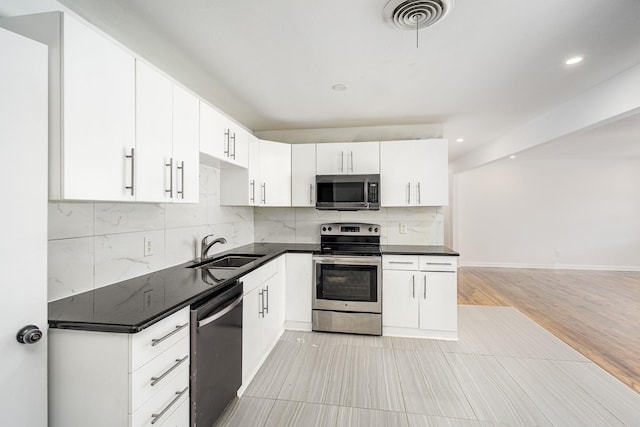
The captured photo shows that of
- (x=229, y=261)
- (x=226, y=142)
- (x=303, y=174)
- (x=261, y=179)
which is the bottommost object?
(x=229, y=261)

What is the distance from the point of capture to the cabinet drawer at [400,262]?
3.03 metres

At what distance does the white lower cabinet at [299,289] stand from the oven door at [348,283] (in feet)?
0.28

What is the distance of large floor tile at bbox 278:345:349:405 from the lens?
82.7 inches

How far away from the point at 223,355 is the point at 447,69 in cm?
258

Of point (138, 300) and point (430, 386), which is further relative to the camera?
point (430, 386)

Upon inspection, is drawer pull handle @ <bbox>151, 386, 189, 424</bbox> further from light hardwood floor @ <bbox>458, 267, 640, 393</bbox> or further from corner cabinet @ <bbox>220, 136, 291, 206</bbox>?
light hardwood floor @ <bbox>458, 267, 640, 393</bbox>

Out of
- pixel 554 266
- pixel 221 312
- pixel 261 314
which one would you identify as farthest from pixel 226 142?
pixel 554 266

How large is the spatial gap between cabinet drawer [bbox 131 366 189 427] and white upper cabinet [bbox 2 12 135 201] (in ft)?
2.95

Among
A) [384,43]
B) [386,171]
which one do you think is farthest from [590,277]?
[384,43]

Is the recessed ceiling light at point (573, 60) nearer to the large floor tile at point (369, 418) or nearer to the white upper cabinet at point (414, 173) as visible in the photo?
the white upper cabinet at point (414, 173)

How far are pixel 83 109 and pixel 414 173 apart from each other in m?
2.98

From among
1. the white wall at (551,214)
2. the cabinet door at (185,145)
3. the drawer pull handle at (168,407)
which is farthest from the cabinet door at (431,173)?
the white wall at (551,214)

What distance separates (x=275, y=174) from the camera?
3.36m

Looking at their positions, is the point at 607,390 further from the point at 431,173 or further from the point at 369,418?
the point at 431,173
